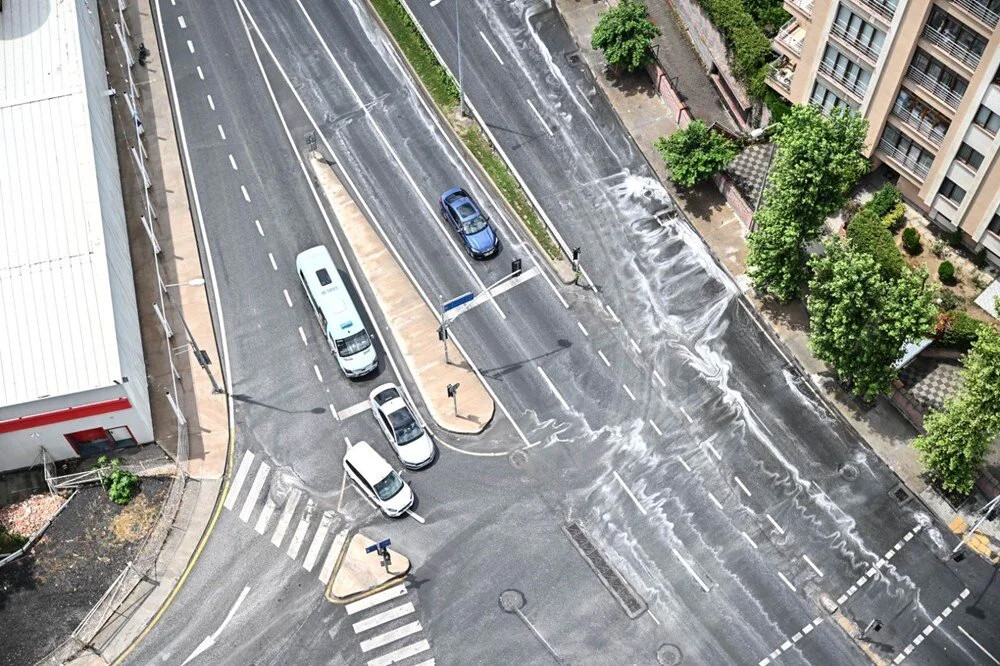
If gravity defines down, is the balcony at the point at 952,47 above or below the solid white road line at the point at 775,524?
above

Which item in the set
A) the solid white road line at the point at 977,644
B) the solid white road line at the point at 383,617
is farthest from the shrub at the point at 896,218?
the solid white road line at the point at 383,617

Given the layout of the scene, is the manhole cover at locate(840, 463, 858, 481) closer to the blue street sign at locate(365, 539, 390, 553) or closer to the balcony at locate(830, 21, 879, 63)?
the balcony at locate(830, 21, 879, 63)

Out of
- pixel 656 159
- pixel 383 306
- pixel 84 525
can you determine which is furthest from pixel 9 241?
pixel 656 159

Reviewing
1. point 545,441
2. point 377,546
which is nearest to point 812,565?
point 545,441

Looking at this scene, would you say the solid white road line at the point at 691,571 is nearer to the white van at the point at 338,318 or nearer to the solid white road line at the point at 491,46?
the white van at the point at 338,318

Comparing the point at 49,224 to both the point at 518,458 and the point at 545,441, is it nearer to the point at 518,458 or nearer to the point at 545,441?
the point at 518,458

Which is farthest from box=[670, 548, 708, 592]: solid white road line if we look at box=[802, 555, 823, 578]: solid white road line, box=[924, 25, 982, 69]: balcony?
box=[924, 25, 982, 69]: balcony
